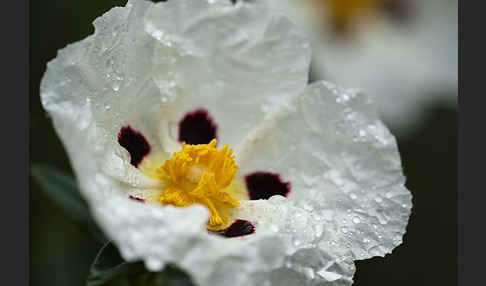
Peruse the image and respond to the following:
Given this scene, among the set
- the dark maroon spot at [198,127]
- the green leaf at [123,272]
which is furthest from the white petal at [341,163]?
the green leaf at [123,272]

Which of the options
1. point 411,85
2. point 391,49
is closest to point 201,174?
point 411,85

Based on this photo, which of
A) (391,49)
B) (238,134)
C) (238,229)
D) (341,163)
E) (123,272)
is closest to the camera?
(123,272)

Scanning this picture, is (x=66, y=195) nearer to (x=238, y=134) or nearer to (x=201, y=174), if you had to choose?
(x=201, y=174)

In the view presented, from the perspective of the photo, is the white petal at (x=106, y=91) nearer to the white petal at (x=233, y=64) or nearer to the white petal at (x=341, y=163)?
the white petal at (x=233, y=64)

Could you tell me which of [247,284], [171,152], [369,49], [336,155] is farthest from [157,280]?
[369,49]

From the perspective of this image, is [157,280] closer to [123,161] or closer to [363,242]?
[123,161]
